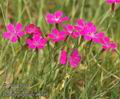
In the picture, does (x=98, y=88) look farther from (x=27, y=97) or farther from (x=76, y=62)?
(x=27, y=97)

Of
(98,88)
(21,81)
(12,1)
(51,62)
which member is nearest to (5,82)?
(21,81)

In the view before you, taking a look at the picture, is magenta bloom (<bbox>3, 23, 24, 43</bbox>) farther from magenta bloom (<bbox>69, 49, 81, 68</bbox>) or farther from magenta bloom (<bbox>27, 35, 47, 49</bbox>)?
magenta bloom (<bbox>69, 49, 81, 68</bbox>)

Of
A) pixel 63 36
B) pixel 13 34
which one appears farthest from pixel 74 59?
pixel 13 34

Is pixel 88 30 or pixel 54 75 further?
pixel 54 75

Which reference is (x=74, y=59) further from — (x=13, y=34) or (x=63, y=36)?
(x=13, y=34)

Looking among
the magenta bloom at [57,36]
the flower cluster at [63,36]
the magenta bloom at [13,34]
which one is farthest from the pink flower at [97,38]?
the magenta bloom at [13,34]

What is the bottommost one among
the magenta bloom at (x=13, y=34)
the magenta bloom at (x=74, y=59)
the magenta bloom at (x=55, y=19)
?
the magenta bloom at (x=74, y=59)

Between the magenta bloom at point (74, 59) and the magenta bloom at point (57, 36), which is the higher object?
the magenta bloom at point (57, 36)

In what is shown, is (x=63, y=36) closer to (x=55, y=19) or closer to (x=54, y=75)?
(x=55, y=19)

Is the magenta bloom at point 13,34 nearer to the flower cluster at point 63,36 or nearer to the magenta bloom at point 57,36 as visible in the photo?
the flower cluster at point 63,36

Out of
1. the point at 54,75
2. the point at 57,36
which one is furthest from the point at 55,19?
the point at 54,75

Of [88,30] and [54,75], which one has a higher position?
[88,30]
